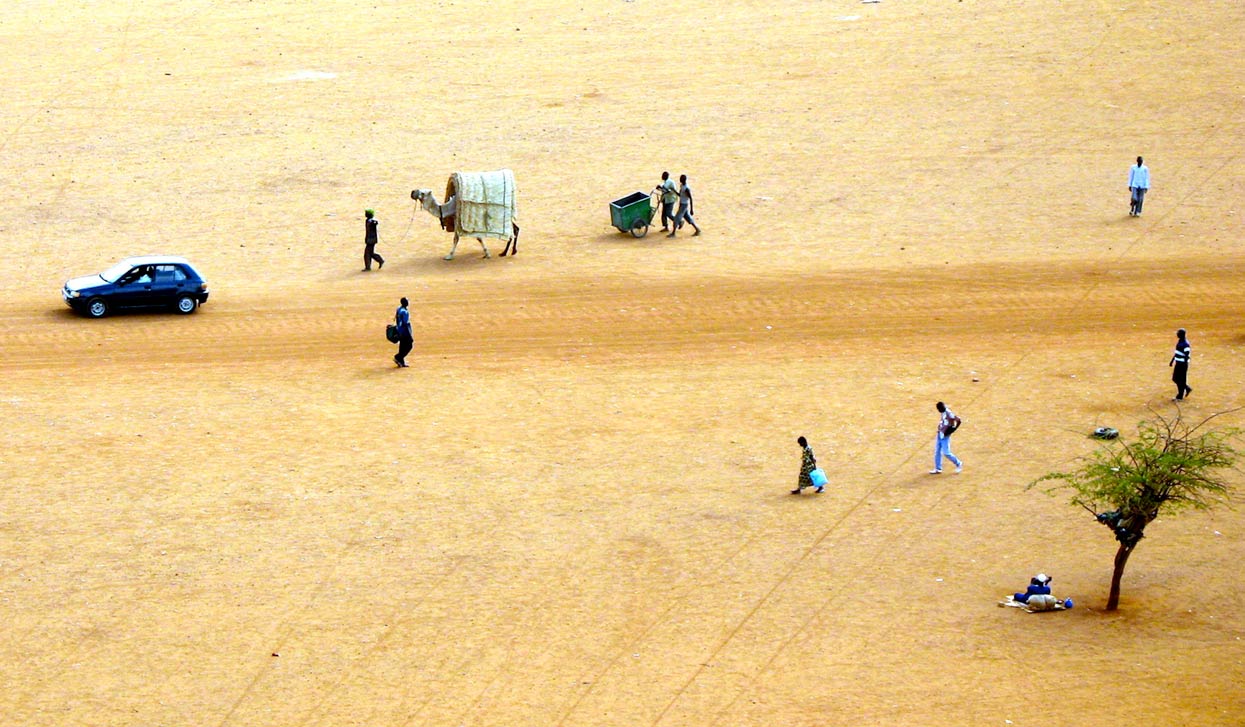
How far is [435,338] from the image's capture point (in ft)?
90.8

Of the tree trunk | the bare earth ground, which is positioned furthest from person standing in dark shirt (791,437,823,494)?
the tree trunk

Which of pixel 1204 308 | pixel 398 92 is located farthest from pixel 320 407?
pixel 398 92

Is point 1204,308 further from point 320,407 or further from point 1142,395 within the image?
point 320,407

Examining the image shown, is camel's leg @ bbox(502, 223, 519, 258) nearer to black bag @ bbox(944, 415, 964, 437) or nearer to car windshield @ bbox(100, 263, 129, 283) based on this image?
car windshield @ bbox(100, 263, 129, 283)

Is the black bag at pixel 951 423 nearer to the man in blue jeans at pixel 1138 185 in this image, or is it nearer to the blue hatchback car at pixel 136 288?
the man in blue jeans at pixel 1138 185

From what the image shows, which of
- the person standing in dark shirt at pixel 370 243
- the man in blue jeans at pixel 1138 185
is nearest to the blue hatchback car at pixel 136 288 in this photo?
the person standing in dark shirt at pixel 370 243

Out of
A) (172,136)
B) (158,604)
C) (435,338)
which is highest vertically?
(172,136)

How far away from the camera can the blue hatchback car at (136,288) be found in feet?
92.5

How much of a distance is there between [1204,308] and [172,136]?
25732 mm

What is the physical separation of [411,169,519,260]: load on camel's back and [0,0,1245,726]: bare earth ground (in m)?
0.81

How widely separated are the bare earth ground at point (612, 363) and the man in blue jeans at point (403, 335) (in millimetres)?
745

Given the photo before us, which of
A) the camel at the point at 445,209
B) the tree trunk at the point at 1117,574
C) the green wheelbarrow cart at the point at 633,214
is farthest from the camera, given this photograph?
the green wheelbarrow cart at the point at 633,214

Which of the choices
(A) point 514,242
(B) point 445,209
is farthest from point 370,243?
(A) point 514,242

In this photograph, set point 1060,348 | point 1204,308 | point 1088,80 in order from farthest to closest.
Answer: point 1088,80, point 1204,308, point 1060,348
